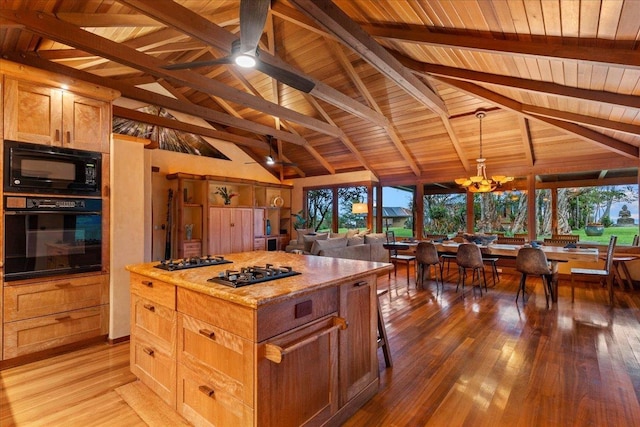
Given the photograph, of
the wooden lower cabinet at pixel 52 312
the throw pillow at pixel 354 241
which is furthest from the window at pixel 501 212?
the wooden lower cabinet at pixel 52 312

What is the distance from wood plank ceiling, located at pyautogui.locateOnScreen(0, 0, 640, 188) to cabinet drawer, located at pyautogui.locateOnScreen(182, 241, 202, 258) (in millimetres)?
2949

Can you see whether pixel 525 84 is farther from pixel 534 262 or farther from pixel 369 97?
pixel 369 97

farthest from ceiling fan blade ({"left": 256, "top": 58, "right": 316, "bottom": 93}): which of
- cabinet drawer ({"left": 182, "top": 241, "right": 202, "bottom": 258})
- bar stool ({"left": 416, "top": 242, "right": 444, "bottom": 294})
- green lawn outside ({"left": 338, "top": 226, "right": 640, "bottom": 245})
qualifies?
green lawn outside ({"left": 338, "top": 226, "right": 640, "bottom": 245})

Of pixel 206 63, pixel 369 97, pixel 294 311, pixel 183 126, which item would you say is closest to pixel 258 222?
pixel 183 126

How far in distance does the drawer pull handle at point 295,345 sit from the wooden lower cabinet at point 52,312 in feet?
8.36

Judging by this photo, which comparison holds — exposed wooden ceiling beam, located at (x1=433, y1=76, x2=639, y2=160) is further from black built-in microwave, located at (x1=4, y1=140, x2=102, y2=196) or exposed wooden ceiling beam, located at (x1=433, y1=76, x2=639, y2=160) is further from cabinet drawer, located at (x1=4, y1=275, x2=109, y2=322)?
cabinet drawer, located at (x1=4, y1=275, x2=109, y2=322)

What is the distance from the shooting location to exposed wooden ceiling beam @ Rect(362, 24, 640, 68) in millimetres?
2410

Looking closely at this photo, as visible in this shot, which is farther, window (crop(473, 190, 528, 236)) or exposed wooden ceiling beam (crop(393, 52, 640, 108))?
window (crop(473, 190, 528, 236))

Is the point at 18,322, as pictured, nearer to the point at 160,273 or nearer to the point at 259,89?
the point at 160,273

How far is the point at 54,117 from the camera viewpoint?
2.86 metres

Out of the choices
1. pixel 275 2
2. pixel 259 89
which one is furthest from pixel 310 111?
pixel 275 2

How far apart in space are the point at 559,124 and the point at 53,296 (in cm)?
723

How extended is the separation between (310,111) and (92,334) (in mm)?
5868

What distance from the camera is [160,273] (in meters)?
1.99
